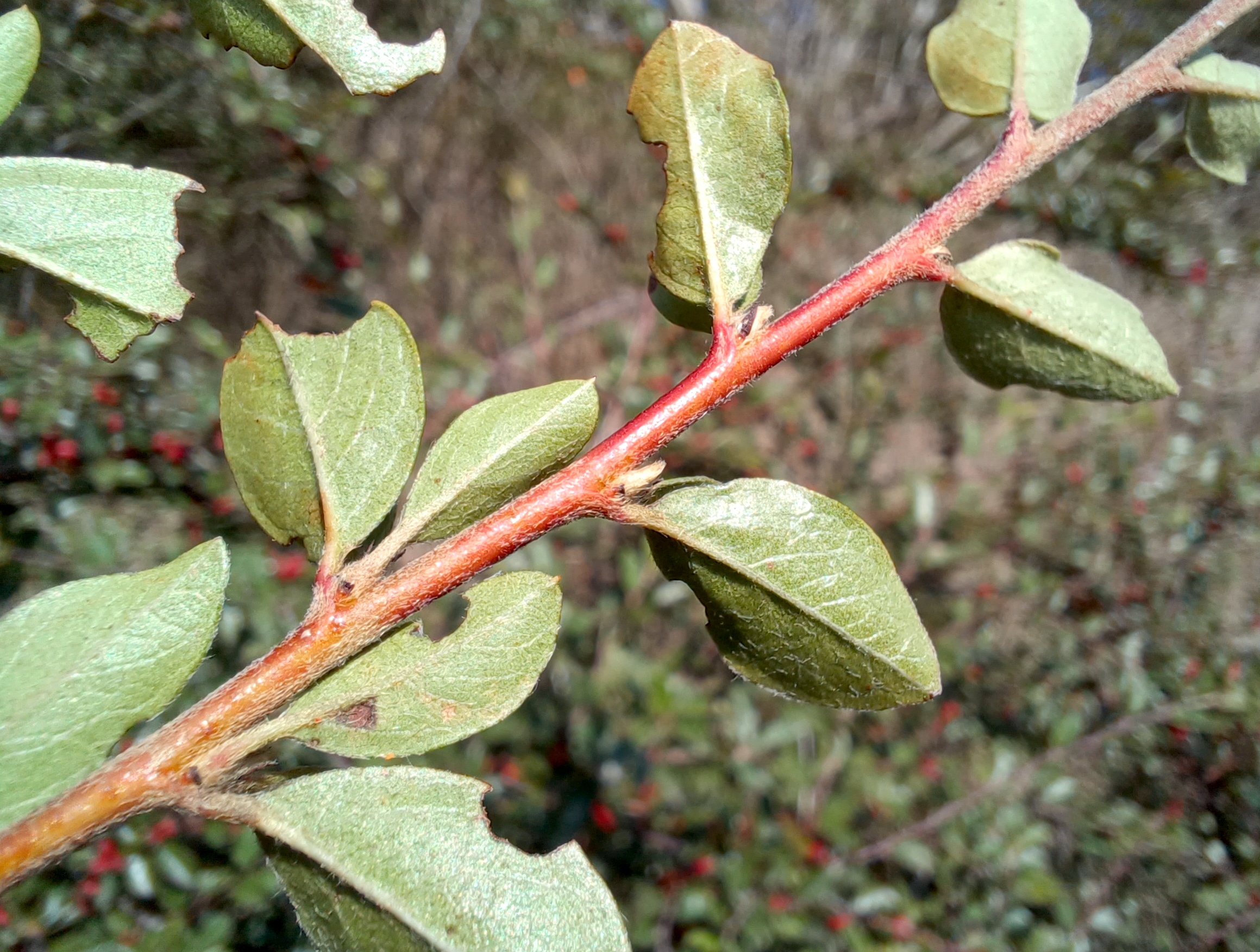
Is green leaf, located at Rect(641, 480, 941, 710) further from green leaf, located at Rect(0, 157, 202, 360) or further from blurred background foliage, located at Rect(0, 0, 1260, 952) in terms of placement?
blurred background foliage, located at Rect(0, 0, 1260, 952)

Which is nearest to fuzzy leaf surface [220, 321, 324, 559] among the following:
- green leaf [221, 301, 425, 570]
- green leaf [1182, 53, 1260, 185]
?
green leaf [221, 301, 425, 570]

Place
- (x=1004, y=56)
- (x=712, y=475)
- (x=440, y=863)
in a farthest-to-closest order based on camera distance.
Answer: (x=712, y=475) → (x=1004, y=56) → (x=440, y=863)

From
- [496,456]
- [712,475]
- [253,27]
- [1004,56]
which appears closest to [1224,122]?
[1004,56]

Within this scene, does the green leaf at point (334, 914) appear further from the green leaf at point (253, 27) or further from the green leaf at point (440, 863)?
the green leaf at point (253, 27)

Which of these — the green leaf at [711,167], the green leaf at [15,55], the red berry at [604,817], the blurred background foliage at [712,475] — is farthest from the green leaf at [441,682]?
the red berry at [604,817]

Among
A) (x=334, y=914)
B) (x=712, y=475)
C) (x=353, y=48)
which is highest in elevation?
(x=353, y=48)

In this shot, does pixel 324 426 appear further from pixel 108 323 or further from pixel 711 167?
pixel 711 167

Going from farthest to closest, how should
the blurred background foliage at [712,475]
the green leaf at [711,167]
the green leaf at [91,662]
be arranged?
the blurred background foliage at [712,475] → the green leaf at [711,167] → the green leaf at [91,662]
